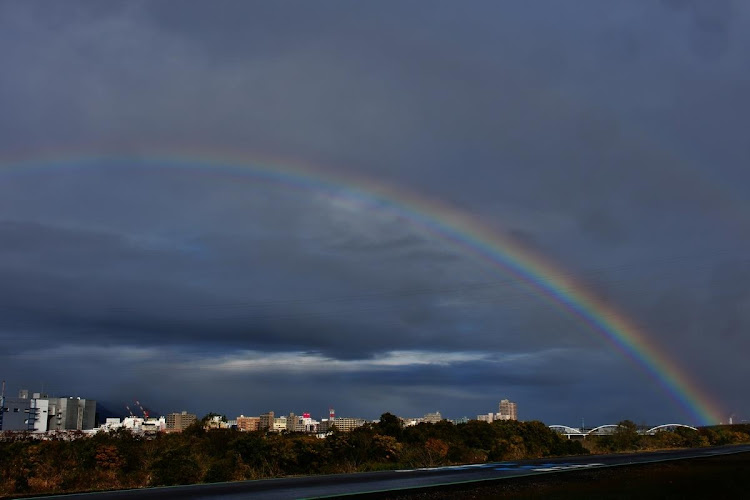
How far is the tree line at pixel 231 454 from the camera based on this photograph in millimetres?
26484

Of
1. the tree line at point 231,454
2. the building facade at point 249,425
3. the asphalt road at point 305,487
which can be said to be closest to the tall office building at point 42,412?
the building facade at point 249,425

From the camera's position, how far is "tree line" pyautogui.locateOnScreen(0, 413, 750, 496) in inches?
1043

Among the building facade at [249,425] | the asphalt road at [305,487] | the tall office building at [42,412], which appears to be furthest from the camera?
the tall office building at [42,412]

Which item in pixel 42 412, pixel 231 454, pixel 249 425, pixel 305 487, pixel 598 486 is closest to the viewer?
pixel 305 487

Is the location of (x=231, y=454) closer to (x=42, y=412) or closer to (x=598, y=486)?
(x=598, y=486)

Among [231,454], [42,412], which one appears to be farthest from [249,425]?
[231,454]

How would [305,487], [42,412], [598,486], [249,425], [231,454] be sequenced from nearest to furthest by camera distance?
[305,487]
[598,486]
[231,454]
[249,425]
[42,412]

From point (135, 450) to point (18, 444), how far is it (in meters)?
5.05

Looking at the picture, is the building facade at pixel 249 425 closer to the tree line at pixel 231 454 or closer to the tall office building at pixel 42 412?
the tree line at pixel 231 454

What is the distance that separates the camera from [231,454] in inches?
1276

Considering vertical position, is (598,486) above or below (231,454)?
below

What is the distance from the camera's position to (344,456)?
124 feet

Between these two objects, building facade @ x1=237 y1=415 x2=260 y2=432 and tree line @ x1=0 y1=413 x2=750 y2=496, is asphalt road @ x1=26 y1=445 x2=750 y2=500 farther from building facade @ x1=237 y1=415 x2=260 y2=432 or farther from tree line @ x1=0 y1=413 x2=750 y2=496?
building facade @ x1=237 y1=415 x2=260 y2=432

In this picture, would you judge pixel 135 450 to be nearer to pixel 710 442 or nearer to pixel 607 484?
pixel 607 484
